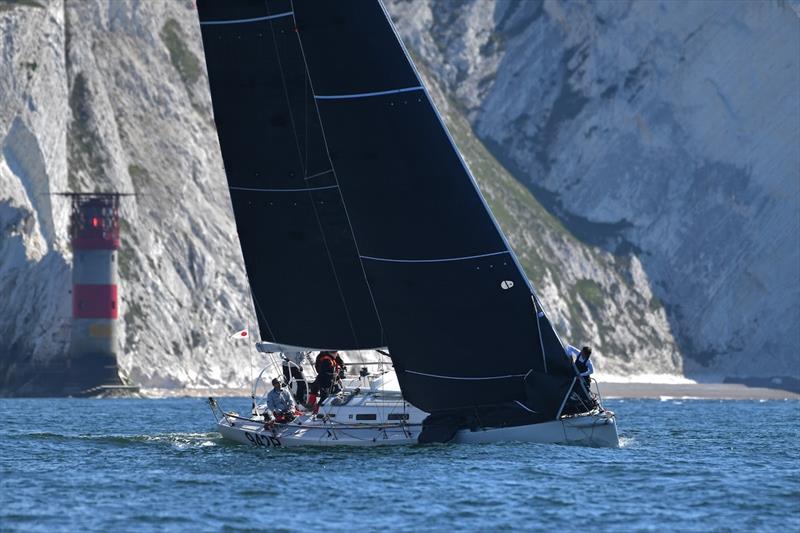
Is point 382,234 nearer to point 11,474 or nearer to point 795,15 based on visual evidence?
point 11,474

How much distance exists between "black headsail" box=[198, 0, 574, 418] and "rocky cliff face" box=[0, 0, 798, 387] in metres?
60.8

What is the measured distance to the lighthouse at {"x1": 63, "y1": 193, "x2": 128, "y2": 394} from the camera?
317ft

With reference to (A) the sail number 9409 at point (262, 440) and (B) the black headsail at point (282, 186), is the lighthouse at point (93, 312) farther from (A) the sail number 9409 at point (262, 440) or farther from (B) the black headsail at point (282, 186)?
(A) the sail number 9409 at point (262, 440)

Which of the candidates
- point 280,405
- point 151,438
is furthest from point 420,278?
point 151,438

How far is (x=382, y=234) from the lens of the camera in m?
39.9

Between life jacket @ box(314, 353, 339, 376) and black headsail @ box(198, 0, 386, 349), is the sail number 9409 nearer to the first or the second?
life jacket @ box(314, 353, 339, 376)

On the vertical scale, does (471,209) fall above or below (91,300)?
below

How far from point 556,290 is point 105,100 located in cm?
3993

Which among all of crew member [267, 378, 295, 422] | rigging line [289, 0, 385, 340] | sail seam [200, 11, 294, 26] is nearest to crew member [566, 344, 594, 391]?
rigging line [289, 0, 385, 340]

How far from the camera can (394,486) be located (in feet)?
111

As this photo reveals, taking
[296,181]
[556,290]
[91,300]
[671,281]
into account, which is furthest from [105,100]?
[296,181]

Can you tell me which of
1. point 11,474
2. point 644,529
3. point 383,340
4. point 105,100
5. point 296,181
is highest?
point 105,100

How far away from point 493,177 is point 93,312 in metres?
49.7

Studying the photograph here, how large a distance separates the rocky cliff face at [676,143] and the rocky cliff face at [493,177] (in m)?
0.19
